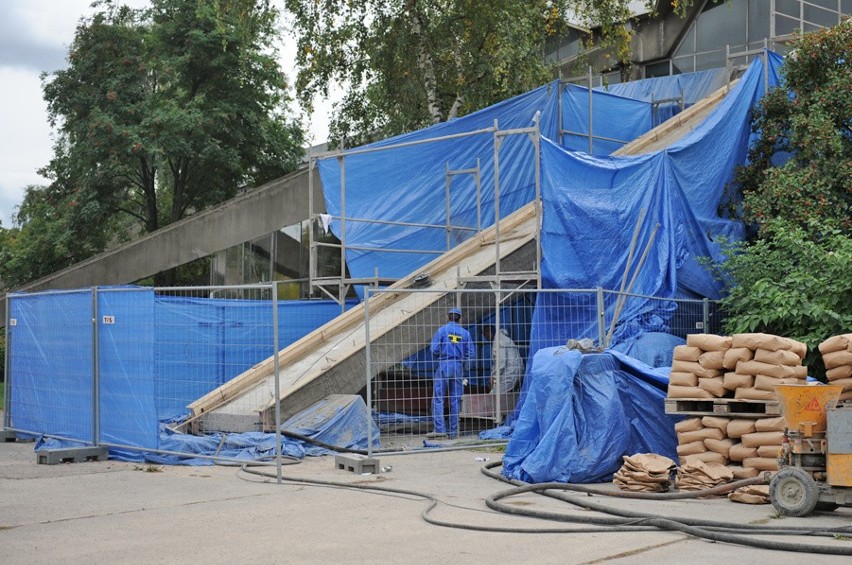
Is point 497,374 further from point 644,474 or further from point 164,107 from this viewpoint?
point 164,107

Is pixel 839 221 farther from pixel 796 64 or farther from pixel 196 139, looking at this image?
pixel 196 139

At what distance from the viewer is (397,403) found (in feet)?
55.0

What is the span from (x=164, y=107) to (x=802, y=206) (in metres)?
18.2

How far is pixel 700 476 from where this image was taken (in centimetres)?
1005

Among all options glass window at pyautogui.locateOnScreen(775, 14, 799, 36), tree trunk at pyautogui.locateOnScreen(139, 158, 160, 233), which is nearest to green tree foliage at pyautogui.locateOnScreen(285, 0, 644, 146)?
glass window at pyautogui.locateOnScreen(775, 14, 799, 36)

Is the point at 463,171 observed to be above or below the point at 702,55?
below

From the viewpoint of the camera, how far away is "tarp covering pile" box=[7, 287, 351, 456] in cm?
1261

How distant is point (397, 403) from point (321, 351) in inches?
66.6

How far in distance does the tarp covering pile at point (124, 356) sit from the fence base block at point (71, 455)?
8.6 inches

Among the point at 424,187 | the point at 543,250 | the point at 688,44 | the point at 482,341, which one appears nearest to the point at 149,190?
the point at 424,187

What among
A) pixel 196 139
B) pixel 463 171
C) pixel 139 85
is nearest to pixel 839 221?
pixel 463 171

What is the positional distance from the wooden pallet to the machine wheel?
1375 millimetres

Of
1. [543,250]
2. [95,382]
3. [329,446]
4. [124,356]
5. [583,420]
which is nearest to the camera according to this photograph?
[583,420]

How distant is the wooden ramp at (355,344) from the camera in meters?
14.4
